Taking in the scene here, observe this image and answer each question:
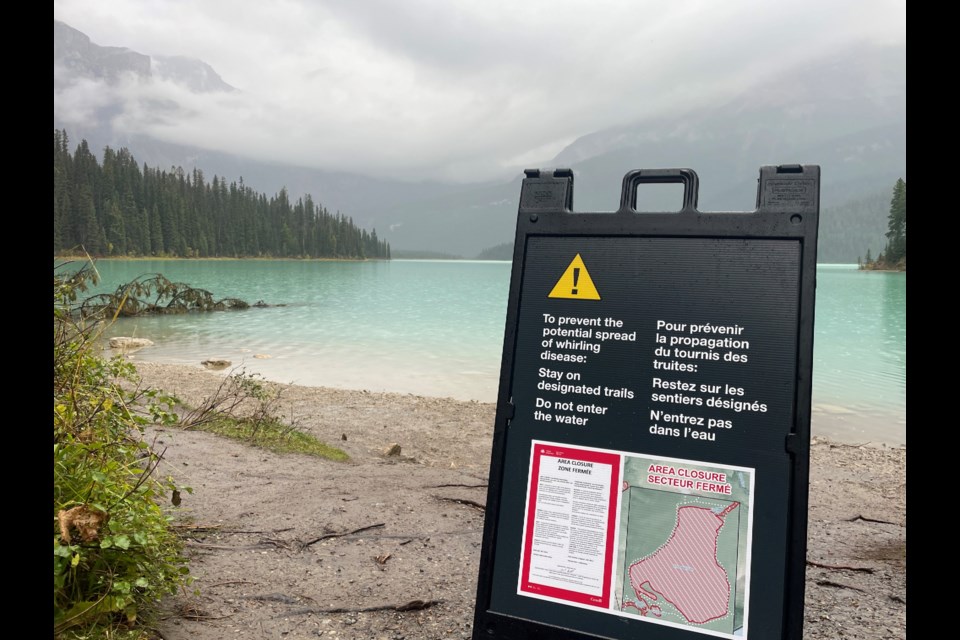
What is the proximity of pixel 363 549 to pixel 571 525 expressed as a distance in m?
1.92

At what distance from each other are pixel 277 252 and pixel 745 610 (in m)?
114

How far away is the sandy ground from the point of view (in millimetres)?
2949

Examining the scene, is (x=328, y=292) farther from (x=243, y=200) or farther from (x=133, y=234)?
(x=243, y=200)

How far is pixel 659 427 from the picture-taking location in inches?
88.0

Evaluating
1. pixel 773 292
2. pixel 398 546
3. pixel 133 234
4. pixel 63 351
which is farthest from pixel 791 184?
pixel 133 234

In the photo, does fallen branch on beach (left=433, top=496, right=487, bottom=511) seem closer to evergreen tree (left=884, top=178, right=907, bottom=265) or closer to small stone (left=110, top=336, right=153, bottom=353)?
small stone (left=110, top=336, right=153, bottom=353)

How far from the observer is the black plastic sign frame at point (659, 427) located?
2105mm

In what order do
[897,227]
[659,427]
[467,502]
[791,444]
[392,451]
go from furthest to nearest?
[897,227], [392,451], [467,502], [659,427], [791,444]

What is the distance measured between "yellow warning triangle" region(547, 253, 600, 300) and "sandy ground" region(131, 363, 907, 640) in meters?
1.75

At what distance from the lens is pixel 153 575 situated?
282 centimetres

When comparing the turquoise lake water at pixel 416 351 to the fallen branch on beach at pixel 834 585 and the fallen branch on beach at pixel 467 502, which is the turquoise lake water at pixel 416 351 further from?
the fallen branch on beach at pixel 467 502

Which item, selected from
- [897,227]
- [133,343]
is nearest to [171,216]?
[133,343]

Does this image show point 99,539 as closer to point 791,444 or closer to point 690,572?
point 690,572

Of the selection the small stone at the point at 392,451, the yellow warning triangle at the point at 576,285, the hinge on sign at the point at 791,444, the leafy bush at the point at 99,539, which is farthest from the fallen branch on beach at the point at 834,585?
the small stone at the point at 392,451
